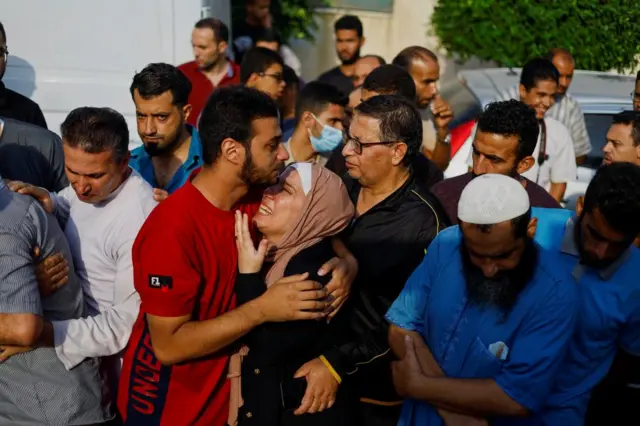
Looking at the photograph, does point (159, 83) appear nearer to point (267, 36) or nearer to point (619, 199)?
point (619, 199)

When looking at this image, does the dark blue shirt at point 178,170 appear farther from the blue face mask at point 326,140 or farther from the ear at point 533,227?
the ear at point 533,227

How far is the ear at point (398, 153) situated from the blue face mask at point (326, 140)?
156 centimetres

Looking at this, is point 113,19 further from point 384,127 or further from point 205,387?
point 205,387

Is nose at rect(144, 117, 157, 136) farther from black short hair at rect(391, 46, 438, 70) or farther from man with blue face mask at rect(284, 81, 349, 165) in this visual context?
black short hair at rect(391, 46, 438, 70)

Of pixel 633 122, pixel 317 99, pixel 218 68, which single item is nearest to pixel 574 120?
pixel 633 122

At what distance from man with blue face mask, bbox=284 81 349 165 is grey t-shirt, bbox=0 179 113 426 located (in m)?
2.14

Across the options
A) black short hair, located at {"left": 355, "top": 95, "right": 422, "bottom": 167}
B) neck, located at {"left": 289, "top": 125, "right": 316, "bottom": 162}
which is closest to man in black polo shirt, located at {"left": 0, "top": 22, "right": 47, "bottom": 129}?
neck, located at {"left": 289, "top": 125, "right": 316, "bottom": 162}

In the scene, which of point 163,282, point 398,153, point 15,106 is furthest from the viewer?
point 15,106

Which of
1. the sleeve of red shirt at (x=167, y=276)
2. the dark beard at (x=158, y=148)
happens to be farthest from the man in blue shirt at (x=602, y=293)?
the dark beard at (x=158, y=148)

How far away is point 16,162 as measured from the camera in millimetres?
4102

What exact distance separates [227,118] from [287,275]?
570mm

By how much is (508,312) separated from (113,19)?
3998 mm

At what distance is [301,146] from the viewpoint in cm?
513

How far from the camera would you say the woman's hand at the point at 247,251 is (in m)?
2.83
